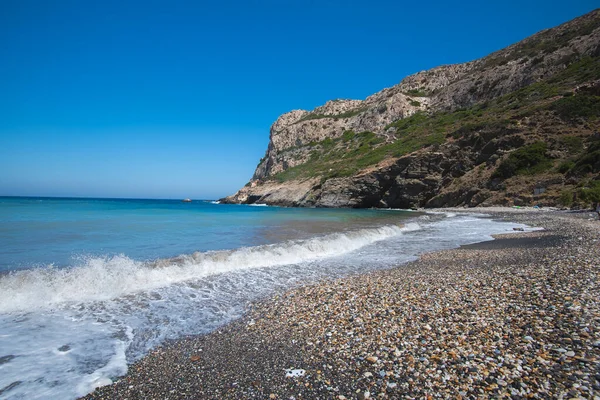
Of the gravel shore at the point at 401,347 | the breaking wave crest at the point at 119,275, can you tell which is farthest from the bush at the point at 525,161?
the gravel shore at the point at 401,347

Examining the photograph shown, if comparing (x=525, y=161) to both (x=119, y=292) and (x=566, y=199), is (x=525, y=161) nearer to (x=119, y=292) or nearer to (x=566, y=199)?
(x=566, y=199)

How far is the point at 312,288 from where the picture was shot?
8.78m

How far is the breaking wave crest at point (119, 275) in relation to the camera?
26.5 feet

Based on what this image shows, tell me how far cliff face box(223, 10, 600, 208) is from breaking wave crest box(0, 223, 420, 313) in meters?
38.4

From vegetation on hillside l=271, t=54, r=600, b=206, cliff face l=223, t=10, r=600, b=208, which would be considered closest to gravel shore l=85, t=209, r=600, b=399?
vegetation on hillside l=271, t=54, r=600, b=206

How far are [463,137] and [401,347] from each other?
5987 centimetres

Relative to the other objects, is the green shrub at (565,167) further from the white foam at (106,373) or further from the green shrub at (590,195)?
the white foam at (106,373)

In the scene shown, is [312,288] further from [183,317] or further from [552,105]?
[552,105]

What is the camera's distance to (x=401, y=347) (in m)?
4.80

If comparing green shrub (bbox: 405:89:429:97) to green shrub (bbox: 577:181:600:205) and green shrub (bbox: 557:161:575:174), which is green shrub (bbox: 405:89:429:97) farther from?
green shrub (bbox: 577:181:600:205)

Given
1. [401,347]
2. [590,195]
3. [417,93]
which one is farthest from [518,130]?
[417,93]

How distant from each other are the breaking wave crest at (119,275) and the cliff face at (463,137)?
38.4 m

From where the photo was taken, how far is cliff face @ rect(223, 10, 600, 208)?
4559cm

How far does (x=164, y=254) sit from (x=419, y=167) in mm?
52153
